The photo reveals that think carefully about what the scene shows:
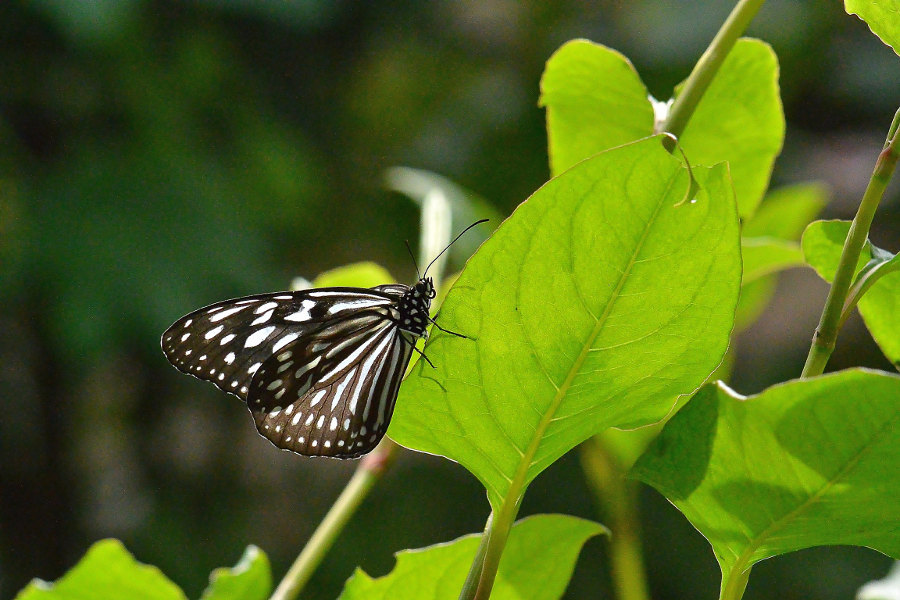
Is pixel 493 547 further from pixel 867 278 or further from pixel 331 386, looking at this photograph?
pixel 331 386

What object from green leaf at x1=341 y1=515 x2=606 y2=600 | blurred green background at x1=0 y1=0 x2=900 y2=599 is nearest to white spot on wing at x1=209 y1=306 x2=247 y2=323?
green leaf at x1=341 y1=515 x2=606 y2=600

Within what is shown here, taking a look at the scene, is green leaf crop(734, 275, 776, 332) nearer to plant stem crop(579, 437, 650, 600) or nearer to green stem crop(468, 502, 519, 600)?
plant stem crop(579, 437, 650, 600)

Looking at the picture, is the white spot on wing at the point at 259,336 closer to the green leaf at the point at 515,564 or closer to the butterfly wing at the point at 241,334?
the butterfly wing at the point at 241,334

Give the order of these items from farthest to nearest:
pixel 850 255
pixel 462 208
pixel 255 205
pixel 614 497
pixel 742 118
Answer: pixel 255 205 < pixel 462 208 < pixel 614 497 < pixel 742 118 < pixel 850 255

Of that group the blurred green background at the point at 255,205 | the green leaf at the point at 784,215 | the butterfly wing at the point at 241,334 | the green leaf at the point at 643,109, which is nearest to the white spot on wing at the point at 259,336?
the butterfly wing at the point at 241,334

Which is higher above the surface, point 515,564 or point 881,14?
point 881,14

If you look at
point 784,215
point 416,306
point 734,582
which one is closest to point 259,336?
point 416,306

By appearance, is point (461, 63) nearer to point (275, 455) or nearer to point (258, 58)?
point (258, 58)
